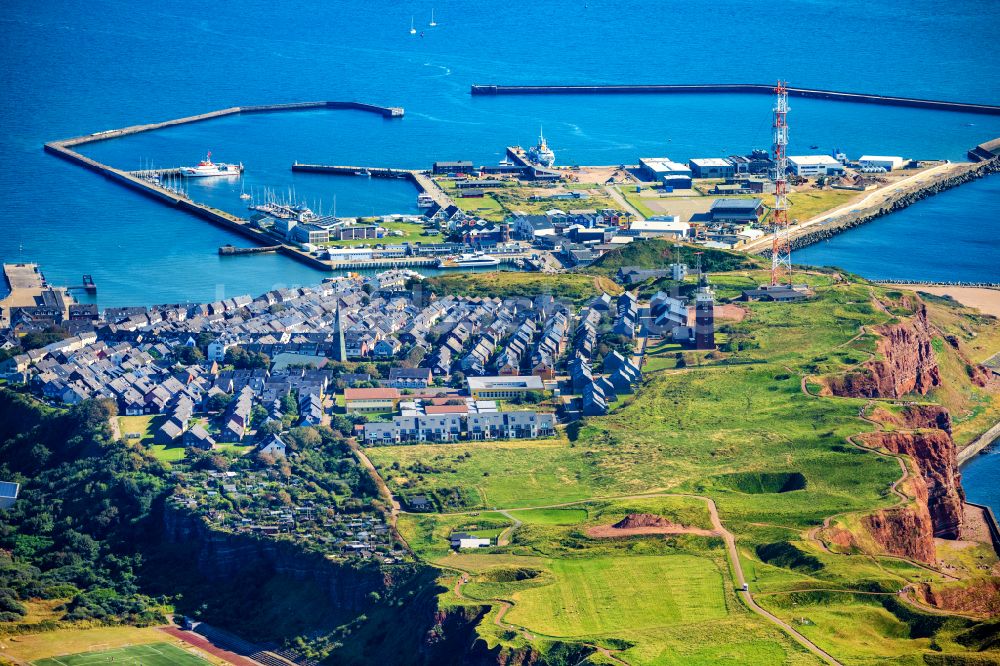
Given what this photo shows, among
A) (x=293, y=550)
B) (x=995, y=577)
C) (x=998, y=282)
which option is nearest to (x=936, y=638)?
(x=995, y=577)

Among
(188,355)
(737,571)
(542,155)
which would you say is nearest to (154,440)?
(188,355)

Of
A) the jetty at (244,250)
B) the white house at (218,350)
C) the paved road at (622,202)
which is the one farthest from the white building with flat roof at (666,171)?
the white house at (218,350)

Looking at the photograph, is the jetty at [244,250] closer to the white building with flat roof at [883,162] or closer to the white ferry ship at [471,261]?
the white ferry ship at [471,261]

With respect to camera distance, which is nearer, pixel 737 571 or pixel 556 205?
pixel 737 571

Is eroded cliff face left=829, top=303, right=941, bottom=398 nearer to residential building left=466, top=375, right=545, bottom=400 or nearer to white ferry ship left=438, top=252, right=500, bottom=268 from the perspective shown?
residential building left=466, top=375, right=545, bottom=400

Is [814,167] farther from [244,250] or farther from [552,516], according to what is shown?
[552,516]

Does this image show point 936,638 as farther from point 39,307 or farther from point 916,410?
point 39,307
